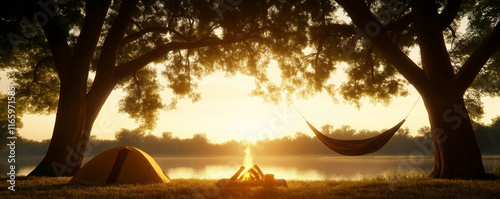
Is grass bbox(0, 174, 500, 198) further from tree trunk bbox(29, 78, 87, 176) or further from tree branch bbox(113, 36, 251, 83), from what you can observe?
tree branch bbox(113, 36, 251, 83)

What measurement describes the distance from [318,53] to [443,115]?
166 inches

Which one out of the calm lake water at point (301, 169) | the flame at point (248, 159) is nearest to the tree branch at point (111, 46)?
the flame at point (248, 159)

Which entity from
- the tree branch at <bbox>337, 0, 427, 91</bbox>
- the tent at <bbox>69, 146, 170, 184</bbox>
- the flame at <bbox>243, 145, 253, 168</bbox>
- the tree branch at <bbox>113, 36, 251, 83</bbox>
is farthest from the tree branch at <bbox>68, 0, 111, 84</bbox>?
the tree branch at <bbox>337, 0, 427, 91</bbox>

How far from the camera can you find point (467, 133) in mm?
6035

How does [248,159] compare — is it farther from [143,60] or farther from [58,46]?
[58,46]

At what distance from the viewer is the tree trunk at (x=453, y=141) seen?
232 inches

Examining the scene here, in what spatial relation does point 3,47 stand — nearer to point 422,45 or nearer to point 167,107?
point 167,107

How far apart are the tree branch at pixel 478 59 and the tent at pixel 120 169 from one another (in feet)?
23.0

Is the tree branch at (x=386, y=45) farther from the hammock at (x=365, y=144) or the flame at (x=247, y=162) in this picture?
the flame at (x=247, y=162)

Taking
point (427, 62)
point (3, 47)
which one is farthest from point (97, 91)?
point (427, 62)

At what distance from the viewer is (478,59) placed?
6.13 m

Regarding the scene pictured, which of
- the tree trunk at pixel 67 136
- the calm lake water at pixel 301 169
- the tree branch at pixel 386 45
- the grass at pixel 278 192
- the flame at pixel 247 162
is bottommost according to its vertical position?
the calm lake water at pixel 301 169

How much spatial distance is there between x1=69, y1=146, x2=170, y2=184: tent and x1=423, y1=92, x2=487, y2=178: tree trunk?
6.25 metres

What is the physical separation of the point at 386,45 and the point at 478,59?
191 centimetres
